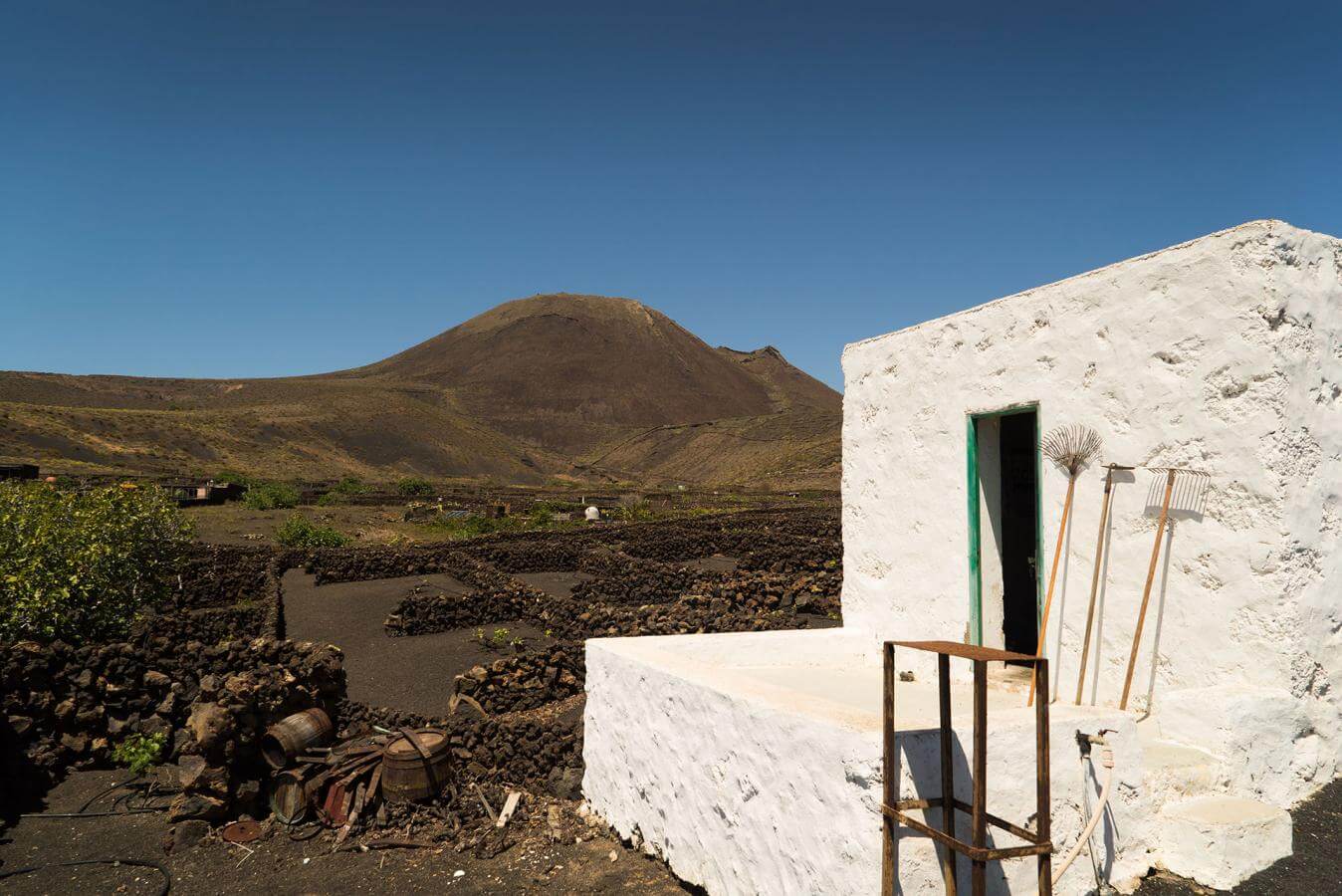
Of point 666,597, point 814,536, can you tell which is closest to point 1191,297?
point 666,597

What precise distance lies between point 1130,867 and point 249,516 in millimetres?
31260

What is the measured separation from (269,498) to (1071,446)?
34.6m

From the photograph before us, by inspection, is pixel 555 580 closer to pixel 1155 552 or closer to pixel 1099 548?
pixel 1099 548

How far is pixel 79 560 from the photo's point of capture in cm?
1007

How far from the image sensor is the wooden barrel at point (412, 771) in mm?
6352

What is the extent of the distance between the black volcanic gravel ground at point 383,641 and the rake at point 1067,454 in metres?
6.88

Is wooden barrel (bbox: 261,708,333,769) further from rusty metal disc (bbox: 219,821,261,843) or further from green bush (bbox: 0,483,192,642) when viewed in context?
green bush (bbox: 0,483,192,642)

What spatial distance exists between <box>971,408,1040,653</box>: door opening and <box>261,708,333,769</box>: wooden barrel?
18.3 ft

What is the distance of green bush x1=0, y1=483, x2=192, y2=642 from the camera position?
9102 millimetres

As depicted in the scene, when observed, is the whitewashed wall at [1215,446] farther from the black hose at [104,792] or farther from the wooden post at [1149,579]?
the black hose at [104,792]

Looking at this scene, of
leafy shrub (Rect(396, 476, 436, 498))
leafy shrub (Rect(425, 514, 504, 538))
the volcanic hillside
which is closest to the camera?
leafy shrub (Rect(425, 514, 504, 538))

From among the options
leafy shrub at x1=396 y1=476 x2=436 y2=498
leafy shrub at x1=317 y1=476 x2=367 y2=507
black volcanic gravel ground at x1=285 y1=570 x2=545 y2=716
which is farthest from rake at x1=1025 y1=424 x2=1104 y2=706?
leafy shrub at x1=396 y1=476 x2=436 y2=498

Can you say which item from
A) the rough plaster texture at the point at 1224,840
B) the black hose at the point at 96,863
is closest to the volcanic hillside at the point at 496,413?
the black hose at the point at 96,863

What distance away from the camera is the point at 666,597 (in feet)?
52.1
